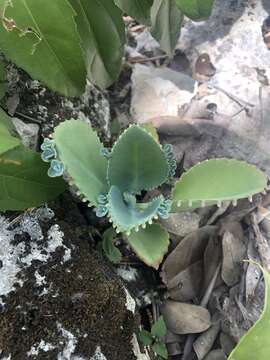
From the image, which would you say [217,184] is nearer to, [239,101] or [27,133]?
[27,133]

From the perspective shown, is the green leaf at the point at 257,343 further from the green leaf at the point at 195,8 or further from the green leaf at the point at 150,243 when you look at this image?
the green leaf at the point at 195,8

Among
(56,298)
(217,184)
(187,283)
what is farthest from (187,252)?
(56,298)

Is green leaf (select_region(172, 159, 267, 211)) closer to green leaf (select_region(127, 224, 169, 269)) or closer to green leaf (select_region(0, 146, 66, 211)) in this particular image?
green leaf (select_region(127, 224, 169, 269))

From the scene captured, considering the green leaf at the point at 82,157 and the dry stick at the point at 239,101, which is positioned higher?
the green leaf at the point at 82,157

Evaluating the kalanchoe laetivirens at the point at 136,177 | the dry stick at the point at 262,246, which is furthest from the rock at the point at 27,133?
the dry stick at the point at 262,246

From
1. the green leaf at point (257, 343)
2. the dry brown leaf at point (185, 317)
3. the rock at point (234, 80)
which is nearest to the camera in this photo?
the green leaf at point (257, 343)

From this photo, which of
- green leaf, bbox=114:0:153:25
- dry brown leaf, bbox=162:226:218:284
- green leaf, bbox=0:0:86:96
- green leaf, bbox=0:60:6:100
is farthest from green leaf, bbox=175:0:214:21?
dry brown leaf, bbox=162:226:218:284
